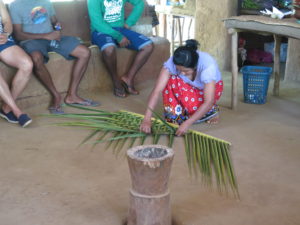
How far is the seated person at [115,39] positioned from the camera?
4461 mm

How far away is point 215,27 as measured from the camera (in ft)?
18.3

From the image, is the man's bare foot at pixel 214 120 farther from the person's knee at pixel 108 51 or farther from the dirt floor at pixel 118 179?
the person's knee at pixel 108 51

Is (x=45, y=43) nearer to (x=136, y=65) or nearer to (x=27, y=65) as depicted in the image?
(x=27, y=65)

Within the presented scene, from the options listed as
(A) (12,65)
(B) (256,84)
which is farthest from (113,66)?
(B) (256,84)

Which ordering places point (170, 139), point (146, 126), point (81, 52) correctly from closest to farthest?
1. point (170, 139)
2. point (146, 126)
3. point (81, 52)

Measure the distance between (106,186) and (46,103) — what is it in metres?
1.91

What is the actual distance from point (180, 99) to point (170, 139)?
1.49 feet

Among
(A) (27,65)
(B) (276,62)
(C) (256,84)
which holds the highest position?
(A) (27,65)

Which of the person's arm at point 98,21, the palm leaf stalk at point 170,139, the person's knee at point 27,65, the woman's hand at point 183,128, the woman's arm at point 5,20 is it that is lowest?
the palm leaf stalk at point 170,139

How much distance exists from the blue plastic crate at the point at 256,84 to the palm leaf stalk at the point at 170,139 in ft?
3.73

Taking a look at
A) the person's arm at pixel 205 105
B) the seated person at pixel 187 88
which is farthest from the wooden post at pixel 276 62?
the person's arm at pixel 205 105

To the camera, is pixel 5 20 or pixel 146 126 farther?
pixel 5 20

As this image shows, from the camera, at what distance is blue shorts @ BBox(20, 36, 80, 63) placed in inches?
154

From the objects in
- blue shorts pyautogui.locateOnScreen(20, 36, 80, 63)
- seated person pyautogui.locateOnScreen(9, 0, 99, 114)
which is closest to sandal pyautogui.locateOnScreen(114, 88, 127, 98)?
seated person pyautogui.locateOnScreen(9, 0, 99, 114)
